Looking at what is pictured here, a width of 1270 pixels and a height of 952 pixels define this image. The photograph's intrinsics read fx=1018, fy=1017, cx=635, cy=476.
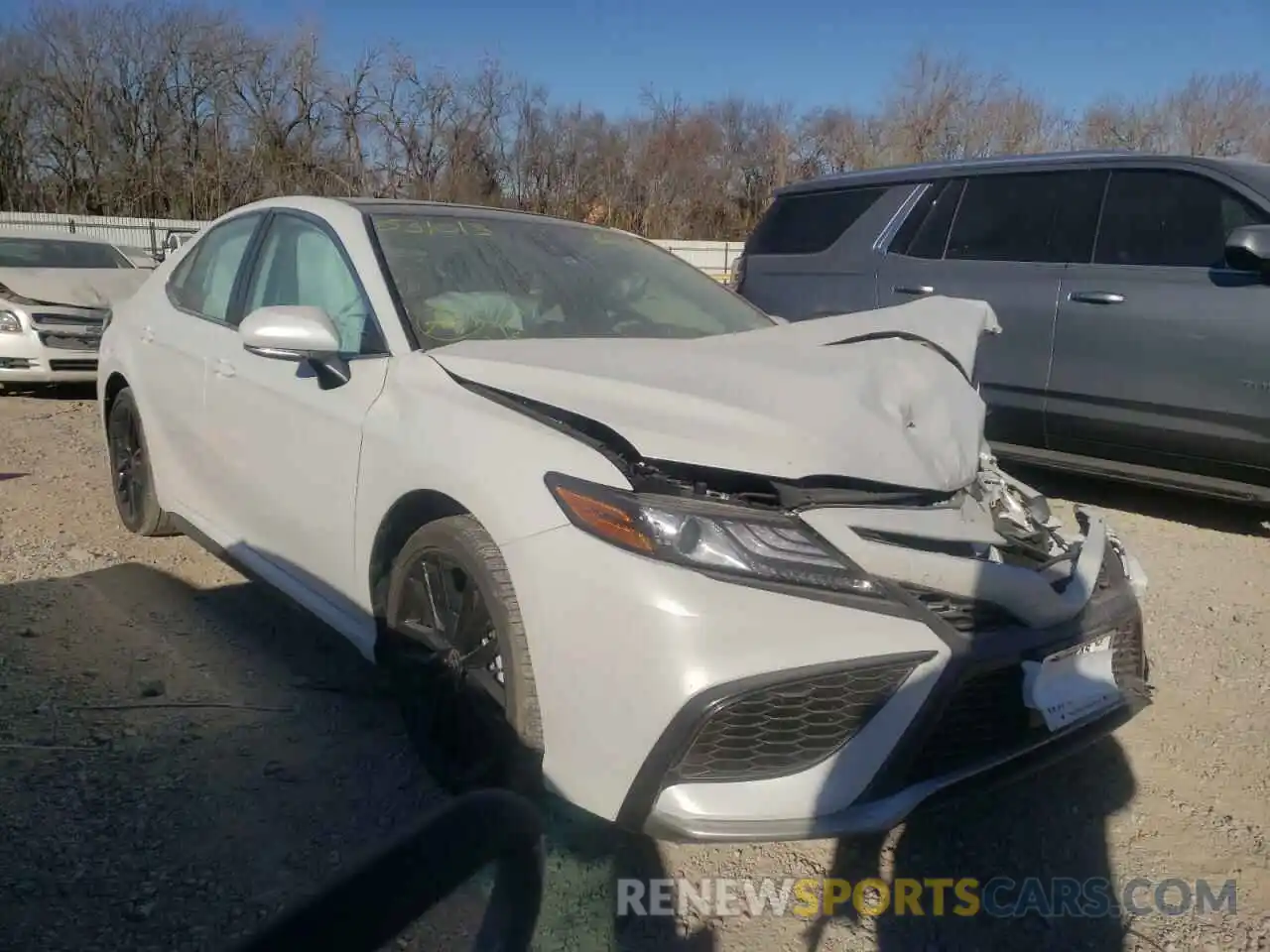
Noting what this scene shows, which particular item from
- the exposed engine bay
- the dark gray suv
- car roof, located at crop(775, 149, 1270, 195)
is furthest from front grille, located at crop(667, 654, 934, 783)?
car roof, located at crop(775, 149, 1270, 195)

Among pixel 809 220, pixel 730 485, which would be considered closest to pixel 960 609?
→ pixel 730 485

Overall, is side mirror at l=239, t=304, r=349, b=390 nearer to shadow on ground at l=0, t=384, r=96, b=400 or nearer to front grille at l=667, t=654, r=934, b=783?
front grille at l=667, t=654, r=934, b=783

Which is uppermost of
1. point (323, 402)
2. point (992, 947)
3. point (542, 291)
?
point (542, 291)

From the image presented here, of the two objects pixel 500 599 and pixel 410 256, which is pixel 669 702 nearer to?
pixel 500 599

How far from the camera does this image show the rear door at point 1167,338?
4434mm

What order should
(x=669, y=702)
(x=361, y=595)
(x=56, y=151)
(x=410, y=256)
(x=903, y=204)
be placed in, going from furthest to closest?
(x=56, y=151), (x=903, y=204), (x=410, y=256), (x=361, y=595), (x=669, y=702)

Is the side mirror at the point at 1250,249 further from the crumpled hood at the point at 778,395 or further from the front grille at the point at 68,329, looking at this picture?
the front grille at the point at 68,329

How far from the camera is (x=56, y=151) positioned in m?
37.3

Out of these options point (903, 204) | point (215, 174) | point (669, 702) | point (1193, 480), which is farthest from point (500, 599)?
point (215, 174)

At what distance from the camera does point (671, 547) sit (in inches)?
79.0

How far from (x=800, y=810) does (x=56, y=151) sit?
4326 cm

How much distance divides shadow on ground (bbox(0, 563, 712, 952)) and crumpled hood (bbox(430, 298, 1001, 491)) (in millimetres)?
879

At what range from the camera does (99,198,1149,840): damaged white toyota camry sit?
6.48ft

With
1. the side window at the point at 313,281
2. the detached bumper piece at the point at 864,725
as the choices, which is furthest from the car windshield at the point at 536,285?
the detached bumper piece at the point at 864,725
